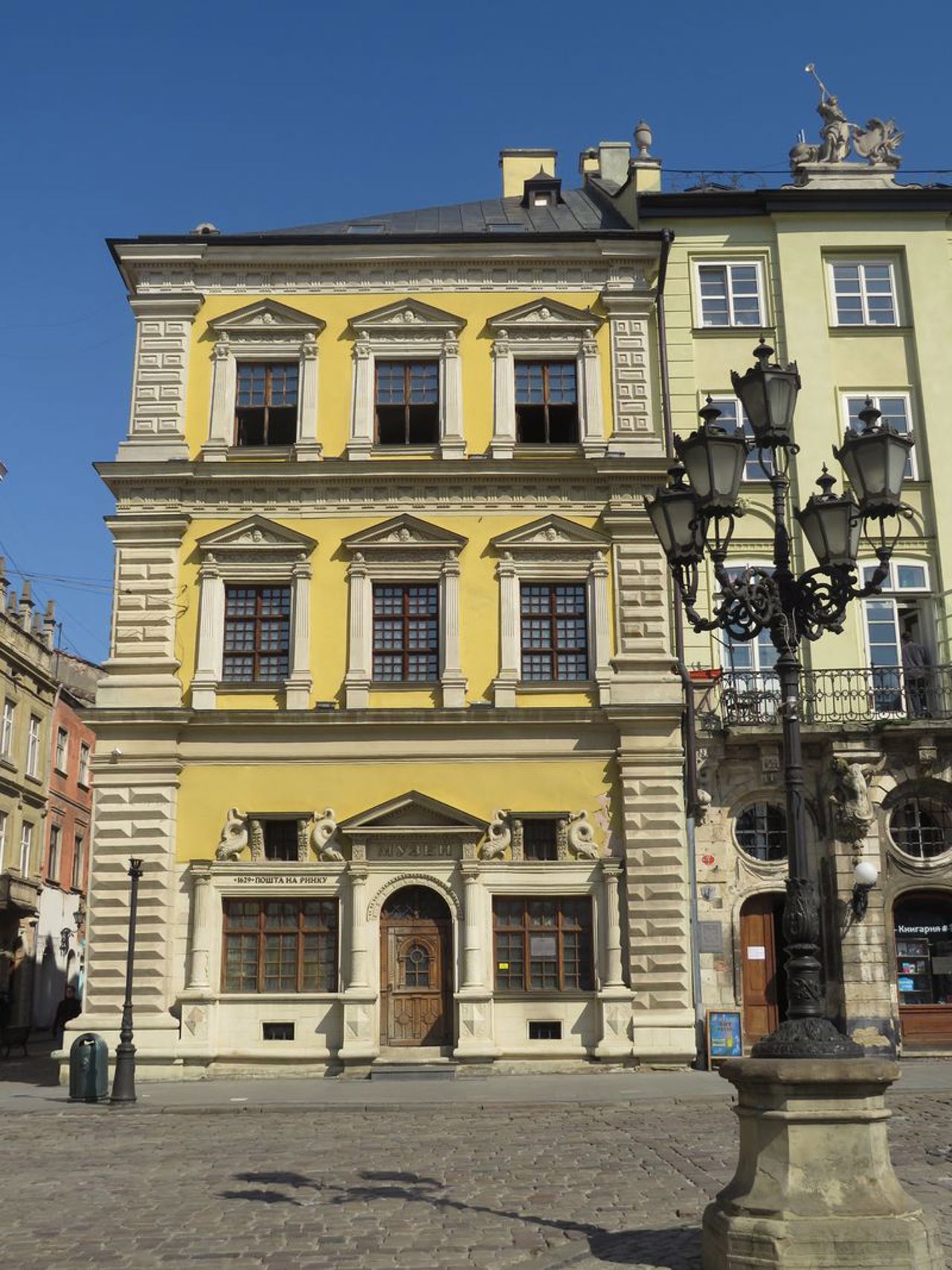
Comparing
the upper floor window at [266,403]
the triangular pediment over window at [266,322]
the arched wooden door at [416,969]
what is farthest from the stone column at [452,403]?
the arched wooden door at [416,969]

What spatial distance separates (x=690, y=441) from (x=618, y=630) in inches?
571

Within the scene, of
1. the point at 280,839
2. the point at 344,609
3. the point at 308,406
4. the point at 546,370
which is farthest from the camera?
the point at 546,370

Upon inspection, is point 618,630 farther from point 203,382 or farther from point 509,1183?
point 509,1183

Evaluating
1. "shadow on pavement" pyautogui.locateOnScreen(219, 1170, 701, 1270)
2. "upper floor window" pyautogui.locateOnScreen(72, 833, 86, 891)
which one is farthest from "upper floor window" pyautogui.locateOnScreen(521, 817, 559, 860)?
"upper floor window" pyautogui.locateOnScreen(72, 833, 86, 891)

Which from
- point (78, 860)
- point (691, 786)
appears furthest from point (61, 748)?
point (691, 786)

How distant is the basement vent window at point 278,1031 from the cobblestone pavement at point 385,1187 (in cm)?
501

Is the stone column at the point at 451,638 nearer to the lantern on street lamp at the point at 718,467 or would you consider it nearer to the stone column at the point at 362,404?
the stone column at the point at 362,404

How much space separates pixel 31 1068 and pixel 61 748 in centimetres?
1912

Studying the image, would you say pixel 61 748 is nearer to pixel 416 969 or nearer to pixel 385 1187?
pixel 416 969

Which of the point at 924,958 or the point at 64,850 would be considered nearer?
the point at 924,958

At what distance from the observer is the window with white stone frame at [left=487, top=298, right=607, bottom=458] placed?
26.1 meters

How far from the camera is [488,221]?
1167 inches

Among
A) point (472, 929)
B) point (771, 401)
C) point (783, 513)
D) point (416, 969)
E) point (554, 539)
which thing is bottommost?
point (416, 969)

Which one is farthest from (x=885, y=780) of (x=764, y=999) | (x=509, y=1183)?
(x=509, y=1183)
